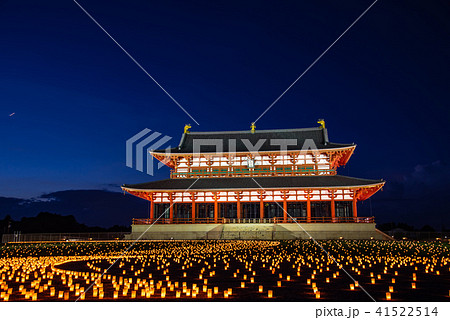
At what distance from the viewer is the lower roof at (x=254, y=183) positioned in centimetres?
3375

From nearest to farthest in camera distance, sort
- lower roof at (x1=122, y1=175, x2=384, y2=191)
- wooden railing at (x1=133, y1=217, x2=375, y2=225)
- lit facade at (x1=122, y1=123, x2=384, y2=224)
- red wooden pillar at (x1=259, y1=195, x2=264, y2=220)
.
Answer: wooden railing at (x1=133, y1=217, x2=375, y2=225), lower roof at (x1=122, y1=175, x2=384, y2=191), lit facade at (x1=122, y1=123, x2=384, y2=224), red wooden pillar at (x1=259, y1=195, x2=264, y2=220)

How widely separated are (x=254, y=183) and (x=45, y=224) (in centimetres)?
4687

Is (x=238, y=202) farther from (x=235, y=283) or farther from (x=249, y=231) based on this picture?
(x=235, y=283)

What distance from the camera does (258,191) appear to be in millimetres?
35688

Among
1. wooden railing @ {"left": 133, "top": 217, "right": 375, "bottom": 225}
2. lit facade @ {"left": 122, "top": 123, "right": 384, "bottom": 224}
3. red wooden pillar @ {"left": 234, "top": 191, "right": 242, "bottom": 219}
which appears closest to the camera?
wooden railing @ {"left": 133, "top": 217, "right": 375, "bottom": 225}

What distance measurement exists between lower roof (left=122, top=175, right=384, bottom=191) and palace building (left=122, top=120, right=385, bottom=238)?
9cm

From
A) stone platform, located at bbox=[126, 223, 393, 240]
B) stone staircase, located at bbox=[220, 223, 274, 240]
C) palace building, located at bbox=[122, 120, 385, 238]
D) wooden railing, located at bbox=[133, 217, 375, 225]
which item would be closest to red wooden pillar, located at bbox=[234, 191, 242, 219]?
palace building, located at bbox=[122, 120, 385, 238]

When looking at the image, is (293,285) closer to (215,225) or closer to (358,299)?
(358,299)

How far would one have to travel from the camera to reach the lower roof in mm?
33750

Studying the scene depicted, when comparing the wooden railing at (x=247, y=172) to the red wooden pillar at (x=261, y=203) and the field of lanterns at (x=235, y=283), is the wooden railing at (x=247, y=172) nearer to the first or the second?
the red wooden pillar at (x=261, y=203)

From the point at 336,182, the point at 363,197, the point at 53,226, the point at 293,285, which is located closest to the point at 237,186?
the point at 336,182

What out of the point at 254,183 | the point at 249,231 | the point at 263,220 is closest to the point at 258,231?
the point at 249,231

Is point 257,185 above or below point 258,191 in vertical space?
above

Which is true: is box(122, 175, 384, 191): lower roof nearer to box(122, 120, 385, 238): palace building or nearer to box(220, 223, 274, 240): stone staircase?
box(122, 120, 385, 238): palace building
